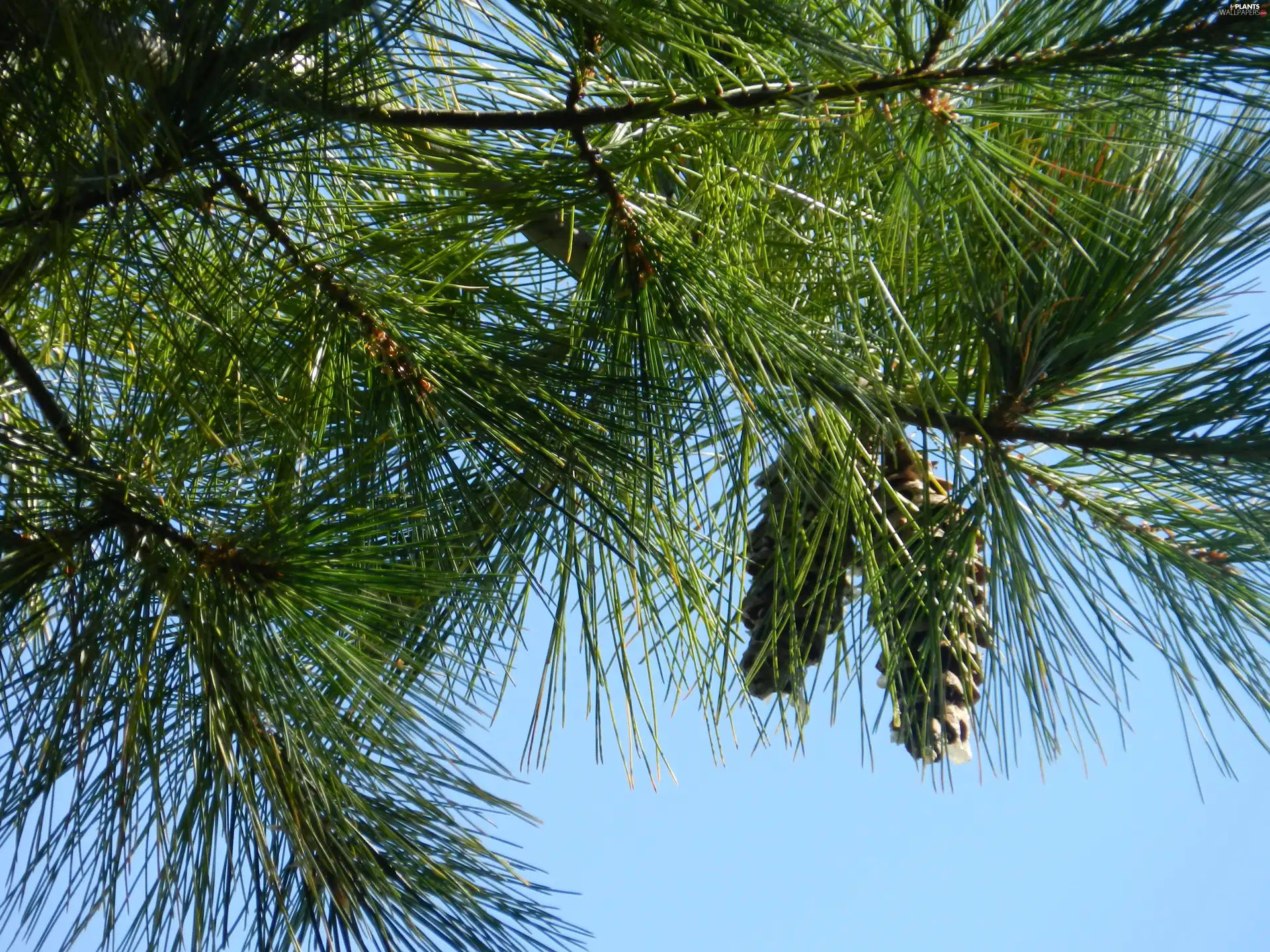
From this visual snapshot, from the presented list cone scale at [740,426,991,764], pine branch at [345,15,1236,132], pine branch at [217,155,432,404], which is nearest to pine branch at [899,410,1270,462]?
cone scale at [740,426,991,764]

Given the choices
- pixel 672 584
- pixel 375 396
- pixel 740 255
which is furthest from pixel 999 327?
pixel 375 396

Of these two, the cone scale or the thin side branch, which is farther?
the cone scale

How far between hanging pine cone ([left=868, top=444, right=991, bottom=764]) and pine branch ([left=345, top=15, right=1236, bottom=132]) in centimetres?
22

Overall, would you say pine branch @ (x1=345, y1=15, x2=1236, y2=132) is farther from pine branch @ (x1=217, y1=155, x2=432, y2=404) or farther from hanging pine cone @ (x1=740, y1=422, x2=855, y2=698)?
hanging pine cone @ (x1=740, y1=422, x2=855, y2=698)

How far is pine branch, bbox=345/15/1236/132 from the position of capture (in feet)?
1.59

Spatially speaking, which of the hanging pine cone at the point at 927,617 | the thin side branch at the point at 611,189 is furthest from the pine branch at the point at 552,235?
the hanging pine cone at the point at 927,617

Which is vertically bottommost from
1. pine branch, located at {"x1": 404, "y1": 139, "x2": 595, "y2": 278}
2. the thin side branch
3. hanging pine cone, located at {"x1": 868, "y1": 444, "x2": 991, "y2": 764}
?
hanging pine cone, located at {"x1": 868, "y1": 444, "x2": 991, "y2": 764}

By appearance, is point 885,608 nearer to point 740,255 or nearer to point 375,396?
point 740,255

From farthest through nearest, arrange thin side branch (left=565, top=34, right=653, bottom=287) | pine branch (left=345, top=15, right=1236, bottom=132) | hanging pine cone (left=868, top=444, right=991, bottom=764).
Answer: hanging pine cone (left=868, top=444, right=991, bottom=764), thin side branch (left=565, top=34, right=653, bottom=287), pine branch (left=345, top=15, right=1236, bottom=132)

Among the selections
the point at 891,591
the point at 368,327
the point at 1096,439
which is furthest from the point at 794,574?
the point at 368,327

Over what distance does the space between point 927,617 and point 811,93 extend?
440mm

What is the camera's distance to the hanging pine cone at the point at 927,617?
0.74 meters

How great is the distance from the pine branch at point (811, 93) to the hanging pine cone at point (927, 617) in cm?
22

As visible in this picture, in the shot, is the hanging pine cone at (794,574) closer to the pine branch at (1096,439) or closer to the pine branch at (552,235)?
the pine branch at (1096,439)
